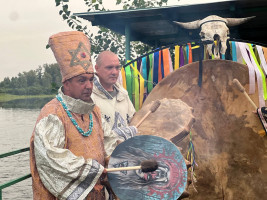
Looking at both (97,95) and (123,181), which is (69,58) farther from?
(97,95)

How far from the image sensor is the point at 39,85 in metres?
78.4

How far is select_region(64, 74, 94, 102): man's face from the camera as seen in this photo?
2.63 m

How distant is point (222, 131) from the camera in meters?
3.76

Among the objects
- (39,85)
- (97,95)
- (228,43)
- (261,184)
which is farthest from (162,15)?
(39,85)

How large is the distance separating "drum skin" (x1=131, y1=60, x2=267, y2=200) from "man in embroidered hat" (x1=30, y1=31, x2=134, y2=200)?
119 centimetres

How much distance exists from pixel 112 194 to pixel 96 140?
0.38 metres

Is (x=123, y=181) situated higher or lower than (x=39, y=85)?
higher

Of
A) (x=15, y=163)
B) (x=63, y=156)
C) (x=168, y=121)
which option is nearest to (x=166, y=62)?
(x=168, y=121)

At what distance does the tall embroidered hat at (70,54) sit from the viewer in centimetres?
263

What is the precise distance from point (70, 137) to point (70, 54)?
0.54 metres

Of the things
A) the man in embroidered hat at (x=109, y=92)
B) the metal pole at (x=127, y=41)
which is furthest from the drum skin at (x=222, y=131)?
the metal pole at (x=127, y=41)

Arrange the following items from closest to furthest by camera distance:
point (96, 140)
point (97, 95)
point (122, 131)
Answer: point (96, 140)
point (122, 131)
point (97, 95)

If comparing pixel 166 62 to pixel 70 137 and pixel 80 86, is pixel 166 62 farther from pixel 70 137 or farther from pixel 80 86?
pixel 70 137

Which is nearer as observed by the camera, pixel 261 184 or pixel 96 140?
pixel 96 140
